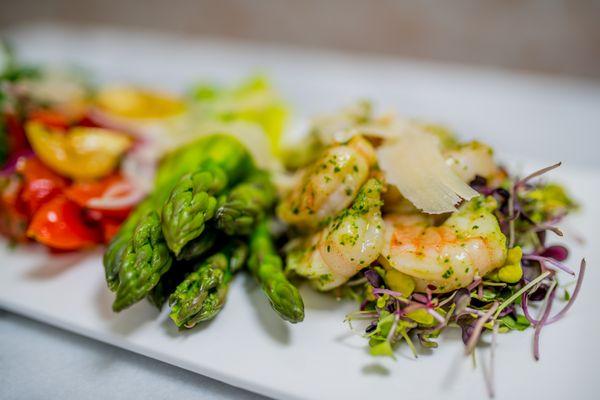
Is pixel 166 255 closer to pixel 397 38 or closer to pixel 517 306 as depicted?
pixel 517 306

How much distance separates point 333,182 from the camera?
179 cm

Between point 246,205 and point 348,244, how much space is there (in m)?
0.50

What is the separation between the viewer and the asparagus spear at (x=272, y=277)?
163 centimetres

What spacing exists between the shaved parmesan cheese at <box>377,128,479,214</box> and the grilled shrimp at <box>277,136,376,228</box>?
9 centimetres

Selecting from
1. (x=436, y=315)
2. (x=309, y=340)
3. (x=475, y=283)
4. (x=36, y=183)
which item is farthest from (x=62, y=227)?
(x=475, y=283)

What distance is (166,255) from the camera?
5.66ft

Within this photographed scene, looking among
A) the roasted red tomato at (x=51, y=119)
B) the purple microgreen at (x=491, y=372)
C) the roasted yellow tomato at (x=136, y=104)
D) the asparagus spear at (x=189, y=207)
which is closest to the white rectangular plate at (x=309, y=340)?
the purple microgreen at (x=491, y=372)

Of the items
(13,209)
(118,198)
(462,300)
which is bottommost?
(13,209)

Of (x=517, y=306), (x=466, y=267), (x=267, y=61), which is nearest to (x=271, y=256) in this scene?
(x=466, y=267)

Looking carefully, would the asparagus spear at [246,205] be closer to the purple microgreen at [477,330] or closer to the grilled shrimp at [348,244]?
the grilled shrimp at [348,244]

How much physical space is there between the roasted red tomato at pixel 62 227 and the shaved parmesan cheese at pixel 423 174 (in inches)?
52.1

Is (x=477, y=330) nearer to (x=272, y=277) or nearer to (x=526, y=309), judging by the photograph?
(x=526, y=309)

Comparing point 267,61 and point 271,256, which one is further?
point 267,61

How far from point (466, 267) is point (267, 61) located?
12.6 ft
